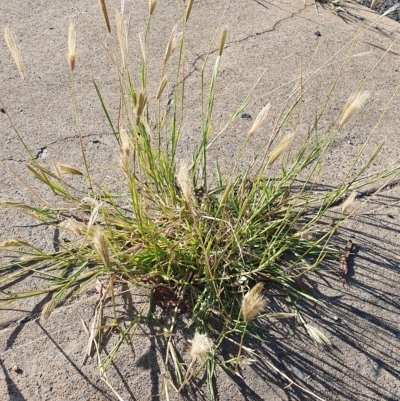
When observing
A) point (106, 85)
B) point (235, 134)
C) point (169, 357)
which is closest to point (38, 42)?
point (106, 85)

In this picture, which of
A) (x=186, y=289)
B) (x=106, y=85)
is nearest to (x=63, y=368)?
(x=186, y=289)

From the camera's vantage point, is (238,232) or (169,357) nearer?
(169,357)

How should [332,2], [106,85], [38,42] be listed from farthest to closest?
[332,2], [38,42], [106,85]

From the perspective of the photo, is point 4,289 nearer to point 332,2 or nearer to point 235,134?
point 235,134

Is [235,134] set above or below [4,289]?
above

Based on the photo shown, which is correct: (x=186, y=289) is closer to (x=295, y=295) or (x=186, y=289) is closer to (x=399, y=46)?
(x=295, y=295)

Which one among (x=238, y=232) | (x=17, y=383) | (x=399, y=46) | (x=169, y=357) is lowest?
(x=17, y=383)

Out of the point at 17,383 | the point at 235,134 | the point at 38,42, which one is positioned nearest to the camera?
the point at 17,383
